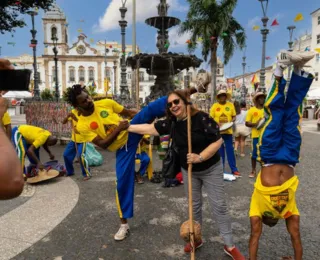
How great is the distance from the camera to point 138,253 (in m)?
3.16

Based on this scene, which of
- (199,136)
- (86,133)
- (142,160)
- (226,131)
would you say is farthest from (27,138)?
(199,136)

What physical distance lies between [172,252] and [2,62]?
2653 mm

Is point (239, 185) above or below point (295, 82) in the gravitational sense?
below

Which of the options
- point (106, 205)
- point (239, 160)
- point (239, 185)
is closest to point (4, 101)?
point (106, 205)

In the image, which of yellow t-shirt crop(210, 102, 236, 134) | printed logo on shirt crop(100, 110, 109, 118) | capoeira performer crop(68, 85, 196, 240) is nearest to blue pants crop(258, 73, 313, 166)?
capoeira performer crop(68, 85, 196, 240)

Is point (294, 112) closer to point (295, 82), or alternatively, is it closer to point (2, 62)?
point (295, 82)

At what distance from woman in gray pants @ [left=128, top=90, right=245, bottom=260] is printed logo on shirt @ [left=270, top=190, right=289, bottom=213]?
64 cm

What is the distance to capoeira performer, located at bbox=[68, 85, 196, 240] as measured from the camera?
3553 millimetres

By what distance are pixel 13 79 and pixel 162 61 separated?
9.73 meters

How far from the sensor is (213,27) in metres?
22.7

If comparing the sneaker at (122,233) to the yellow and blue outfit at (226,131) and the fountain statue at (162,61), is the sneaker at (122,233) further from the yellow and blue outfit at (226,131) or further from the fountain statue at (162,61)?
the fountain statue at (162,61)

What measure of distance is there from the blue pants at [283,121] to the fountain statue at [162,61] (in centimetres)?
812

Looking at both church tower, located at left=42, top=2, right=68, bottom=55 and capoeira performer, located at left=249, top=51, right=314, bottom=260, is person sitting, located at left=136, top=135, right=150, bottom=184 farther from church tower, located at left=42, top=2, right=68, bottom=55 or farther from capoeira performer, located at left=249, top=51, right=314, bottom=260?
church tower, located at left=42, top=2, right=68, bottom=55

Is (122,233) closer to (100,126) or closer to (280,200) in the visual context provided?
(100,126)
